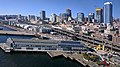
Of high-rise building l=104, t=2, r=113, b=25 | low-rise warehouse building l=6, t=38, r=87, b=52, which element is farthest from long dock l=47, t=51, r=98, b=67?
high-rise building l=104, t=2, r=113, b=25

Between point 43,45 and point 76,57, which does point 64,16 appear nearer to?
point 43,45

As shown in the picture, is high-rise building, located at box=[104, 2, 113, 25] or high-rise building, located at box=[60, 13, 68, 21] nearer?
high-rise building, located at box=[104, 2, 113, 25]

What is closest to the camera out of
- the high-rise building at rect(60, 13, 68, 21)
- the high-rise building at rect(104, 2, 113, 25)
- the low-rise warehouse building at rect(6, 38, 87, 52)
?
the low-rise warehouse building at rect(6, 38, 87, 52)

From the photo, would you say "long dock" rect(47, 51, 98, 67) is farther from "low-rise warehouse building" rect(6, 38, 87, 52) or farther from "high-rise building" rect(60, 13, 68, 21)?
"high-rise building" rect(60, 13, 68, 21)

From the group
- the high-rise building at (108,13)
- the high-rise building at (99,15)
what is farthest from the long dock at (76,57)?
the high-rise building at (99,15)

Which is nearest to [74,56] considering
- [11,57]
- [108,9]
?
[11,57]

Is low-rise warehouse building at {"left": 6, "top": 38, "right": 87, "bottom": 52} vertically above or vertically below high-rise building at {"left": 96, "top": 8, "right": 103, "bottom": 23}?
below

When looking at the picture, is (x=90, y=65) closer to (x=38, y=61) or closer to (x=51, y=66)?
(x=51, y=66)

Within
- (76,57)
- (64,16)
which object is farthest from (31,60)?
(64,16)

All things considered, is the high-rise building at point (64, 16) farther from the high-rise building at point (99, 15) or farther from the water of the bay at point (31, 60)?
the water of the bay at point (31, 60)
